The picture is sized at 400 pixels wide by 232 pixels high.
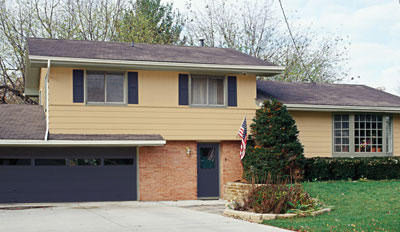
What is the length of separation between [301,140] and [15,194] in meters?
10.8

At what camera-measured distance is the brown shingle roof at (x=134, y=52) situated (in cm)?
1814

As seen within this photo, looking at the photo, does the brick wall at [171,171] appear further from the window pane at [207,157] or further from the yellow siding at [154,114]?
the yellow siding at [154,114]

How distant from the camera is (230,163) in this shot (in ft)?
65.7

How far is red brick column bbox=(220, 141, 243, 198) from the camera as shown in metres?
20.0

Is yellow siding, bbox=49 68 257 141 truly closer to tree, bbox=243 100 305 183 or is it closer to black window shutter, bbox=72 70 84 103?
black window shutter, bbox=72 70 84 103

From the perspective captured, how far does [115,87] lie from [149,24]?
56.0 feet

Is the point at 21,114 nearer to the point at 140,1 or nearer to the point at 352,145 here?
the point at 352,145

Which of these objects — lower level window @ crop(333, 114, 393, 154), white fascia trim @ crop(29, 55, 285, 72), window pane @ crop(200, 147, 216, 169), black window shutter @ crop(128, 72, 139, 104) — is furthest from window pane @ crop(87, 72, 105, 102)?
lower level window @ crop(333, 114, 393, 154)

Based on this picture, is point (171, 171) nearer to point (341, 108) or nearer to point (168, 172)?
point (168, 172)

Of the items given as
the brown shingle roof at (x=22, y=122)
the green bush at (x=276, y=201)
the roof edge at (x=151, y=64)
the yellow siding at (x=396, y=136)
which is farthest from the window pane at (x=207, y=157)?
the yellow siding at (x=396, y=136)

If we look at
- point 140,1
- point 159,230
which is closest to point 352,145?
point 159,230

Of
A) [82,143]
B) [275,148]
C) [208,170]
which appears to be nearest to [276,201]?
[275,148]

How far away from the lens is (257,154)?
1858cm

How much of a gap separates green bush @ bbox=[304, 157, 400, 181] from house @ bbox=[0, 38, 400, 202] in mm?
1114
